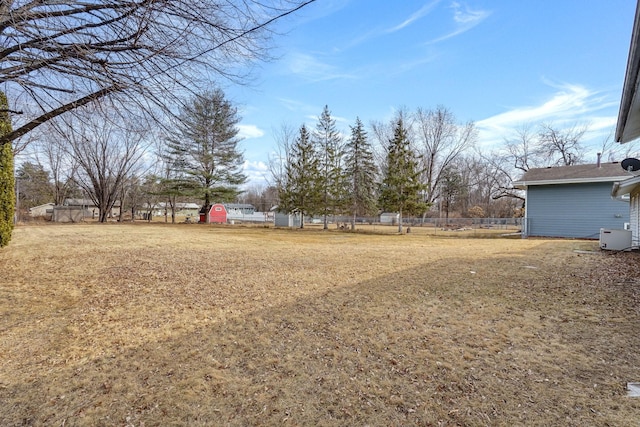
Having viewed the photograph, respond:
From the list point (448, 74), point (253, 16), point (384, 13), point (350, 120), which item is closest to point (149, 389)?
point (253, 16)

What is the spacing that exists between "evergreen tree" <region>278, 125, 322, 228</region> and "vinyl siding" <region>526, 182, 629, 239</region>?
499 inches

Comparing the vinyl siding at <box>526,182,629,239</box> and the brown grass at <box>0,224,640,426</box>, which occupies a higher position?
the vinyl siding at <box>526,182,629,239</box>

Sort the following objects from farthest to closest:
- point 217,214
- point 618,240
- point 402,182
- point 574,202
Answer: point 217,214, point 402,182, point 574,202, point 618,240

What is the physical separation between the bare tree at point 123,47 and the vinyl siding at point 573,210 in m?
16.9

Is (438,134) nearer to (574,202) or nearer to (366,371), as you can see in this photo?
(574,202)

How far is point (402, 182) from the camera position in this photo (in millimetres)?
19875

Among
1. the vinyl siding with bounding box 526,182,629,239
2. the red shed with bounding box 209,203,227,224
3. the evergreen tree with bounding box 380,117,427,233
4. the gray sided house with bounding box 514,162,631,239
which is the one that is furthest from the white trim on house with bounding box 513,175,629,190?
the red shed with bounding box 209,203,227,224

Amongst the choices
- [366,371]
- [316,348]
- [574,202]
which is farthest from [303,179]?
[366,371]

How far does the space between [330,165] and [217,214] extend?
13.3 m

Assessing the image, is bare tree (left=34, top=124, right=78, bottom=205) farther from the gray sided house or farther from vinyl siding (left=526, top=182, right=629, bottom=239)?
vinyl siding (left=526, top=182, right=629, bottom=239)

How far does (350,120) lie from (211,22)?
21.6 meters

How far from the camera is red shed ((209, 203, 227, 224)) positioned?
29797 mm

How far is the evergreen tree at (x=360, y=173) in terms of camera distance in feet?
75.7

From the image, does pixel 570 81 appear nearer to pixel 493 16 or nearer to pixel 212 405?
pixel 493 16
